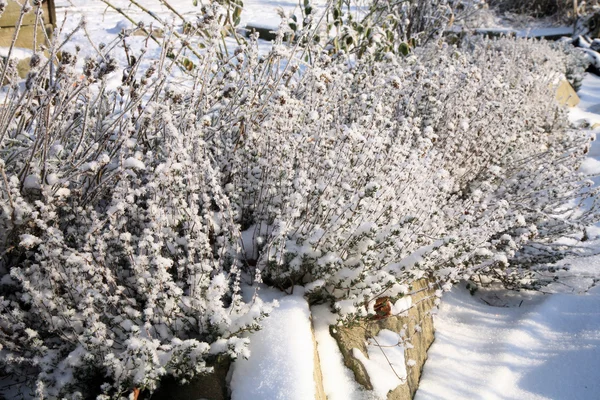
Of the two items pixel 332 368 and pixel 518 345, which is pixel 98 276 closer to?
pixel 332 368

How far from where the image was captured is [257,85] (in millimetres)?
2777

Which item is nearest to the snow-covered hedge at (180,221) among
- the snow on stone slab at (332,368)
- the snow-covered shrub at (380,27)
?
the snow on stone slab at (332,368)

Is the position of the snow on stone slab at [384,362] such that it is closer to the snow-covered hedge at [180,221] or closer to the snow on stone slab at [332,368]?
the snow on stone slab at [332,368]

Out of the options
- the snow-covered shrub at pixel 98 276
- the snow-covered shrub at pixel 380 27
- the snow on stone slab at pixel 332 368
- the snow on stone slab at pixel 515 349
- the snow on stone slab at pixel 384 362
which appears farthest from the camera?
the snow-covered shrub at pixel 380 27

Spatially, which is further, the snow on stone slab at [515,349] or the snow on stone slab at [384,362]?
the snow on stone slab at [515,349]

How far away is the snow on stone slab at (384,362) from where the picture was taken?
7.04 ft

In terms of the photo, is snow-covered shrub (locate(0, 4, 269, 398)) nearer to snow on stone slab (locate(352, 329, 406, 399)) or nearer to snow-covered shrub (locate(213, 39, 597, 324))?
snow-covered shrub (locate(213, 39, 597, 324))

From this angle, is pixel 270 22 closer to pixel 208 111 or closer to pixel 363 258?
pixel 208 111

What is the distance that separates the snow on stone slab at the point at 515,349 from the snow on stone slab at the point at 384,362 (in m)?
0.22

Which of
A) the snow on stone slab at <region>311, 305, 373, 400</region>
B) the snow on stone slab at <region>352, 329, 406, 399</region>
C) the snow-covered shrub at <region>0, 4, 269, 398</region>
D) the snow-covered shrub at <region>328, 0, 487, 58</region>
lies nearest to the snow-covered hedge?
the snow-covered shrub at <region>0, 4, 269, 398</region>

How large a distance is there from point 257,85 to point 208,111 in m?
0.34

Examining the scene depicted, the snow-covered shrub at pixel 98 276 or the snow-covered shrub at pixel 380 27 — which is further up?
the snow-covered shrub at pixel 380 27

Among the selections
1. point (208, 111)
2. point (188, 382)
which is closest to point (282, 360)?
point (188, 382)

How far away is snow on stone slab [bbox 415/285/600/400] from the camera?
2.45m
